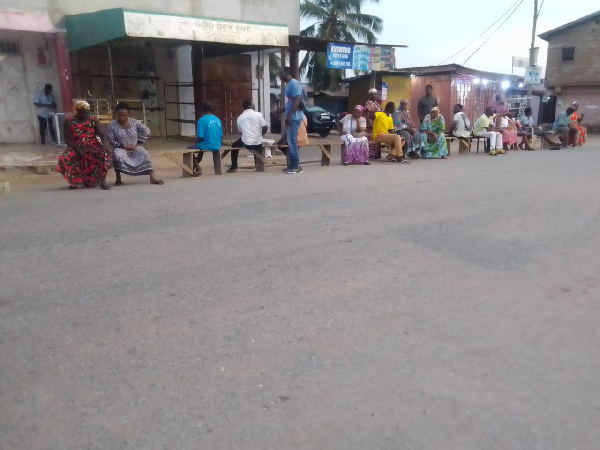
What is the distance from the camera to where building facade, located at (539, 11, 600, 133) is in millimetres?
31016

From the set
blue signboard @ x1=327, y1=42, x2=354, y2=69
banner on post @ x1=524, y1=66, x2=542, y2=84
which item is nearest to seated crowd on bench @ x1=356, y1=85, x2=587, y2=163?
blue signboard @ x1=327, y1=42, x2=354, y2=69

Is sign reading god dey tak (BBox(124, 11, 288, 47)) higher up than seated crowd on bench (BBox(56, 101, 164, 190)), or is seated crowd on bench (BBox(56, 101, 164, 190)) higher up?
sign reading god dey tak (BBox(124, 11, 288, 47))

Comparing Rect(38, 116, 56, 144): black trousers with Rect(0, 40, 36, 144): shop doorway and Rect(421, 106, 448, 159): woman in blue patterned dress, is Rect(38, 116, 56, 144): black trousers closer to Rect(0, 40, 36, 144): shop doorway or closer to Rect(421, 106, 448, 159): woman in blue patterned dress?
Rect(0, 40, 36, 144): shop doorway

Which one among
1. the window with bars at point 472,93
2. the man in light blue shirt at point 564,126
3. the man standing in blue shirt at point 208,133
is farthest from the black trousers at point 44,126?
the window with bars at point 472,93

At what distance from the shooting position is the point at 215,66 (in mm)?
17281

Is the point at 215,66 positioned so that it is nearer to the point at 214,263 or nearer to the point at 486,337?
the point at 214,263

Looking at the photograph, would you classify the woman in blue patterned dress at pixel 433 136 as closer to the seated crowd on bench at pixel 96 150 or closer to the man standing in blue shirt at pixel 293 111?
the man standing in blue shirt at pixel 293 111

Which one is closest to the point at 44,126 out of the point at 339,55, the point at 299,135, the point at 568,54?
the point at 299,135

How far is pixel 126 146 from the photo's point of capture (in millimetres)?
8852

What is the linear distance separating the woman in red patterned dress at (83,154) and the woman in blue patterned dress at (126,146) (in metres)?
0.27

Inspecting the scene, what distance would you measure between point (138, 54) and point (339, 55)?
6051 millimetres

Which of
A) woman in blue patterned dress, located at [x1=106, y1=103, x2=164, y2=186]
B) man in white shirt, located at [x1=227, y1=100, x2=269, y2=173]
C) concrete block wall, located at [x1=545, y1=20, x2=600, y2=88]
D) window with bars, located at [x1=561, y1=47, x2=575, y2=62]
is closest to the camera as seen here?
woman in blue patterned dress, located at [x1=106, y1=103, x2=164, y2=186]

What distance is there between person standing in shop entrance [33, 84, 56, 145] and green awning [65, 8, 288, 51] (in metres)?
1.47

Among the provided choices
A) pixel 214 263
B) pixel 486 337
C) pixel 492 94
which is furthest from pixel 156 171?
pixel 492 94
